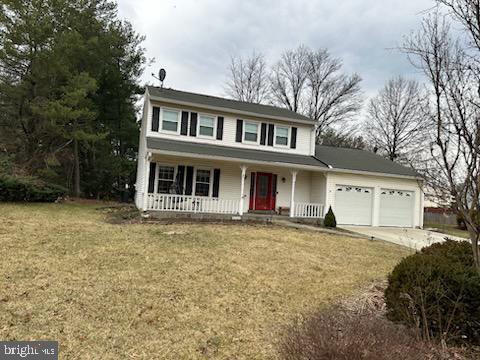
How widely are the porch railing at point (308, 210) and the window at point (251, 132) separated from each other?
3920 mm

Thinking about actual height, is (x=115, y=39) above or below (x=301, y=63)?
below

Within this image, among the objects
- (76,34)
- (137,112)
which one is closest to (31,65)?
(76,34)

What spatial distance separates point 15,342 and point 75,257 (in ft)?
10.4

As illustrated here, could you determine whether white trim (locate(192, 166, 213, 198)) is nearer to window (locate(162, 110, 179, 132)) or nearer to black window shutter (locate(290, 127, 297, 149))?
window (locate(162, 110, 179, 132))

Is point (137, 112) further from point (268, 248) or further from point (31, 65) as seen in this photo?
point (268, 248)

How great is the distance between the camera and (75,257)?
676 cm

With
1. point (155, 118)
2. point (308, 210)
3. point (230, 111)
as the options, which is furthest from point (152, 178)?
point (308, 210)

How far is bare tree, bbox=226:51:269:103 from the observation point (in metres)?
35.4

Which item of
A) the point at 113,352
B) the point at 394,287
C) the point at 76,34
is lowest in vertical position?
the point at 113,352

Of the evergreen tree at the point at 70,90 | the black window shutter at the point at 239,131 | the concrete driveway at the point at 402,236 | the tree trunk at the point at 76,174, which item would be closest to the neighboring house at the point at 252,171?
the black window shutter at the point at 239,131

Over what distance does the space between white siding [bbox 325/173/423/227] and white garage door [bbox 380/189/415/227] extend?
24cm

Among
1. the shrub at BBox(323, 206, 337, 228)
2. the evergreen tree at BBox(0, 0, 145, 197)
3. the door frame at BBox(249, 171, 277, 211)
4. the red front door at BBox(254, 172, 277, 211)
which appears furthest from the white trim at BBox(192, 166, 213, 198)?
the evergreen tree at BBox(0, 0, 145, 197)

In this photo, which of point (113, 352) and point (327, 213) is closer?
point (113, 352)

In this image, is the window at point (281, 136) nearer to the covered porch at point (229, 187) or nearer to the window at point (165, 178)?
the covered porch at point (229, 187)
